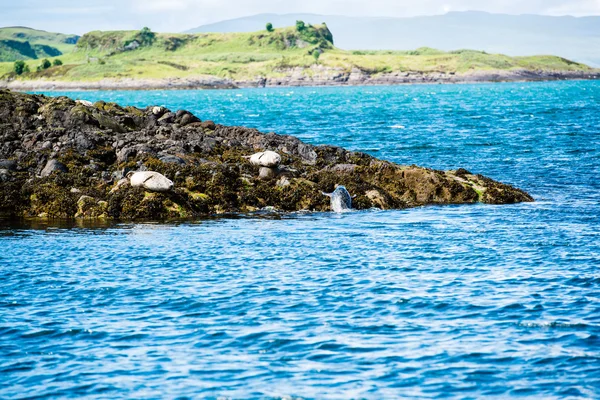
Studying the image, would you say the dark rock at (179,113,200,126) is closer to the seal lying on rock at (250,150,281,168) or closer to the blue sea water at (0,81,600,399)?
the seal lying on rock at (250,150,281,168)

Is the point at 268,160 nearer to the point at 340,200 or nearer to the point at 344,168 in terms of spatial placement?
the point at 344,168

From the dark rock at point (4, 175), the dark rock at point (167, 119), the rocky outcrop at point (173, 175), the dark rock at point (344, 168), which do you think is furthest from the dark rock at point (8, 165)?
the dark rock at point (344, 168)

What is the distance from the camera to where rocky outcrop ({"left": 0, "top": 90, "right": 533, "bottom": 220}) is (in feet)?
107

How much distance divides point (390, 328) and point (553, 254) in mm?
8696

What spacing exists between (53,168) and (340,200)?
1299cm

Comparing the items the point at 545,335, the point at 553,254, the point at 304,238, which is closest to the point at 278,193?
the point at 304,238

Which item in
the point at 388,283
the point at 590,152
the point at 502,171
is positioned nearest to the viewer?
the point at 388,283

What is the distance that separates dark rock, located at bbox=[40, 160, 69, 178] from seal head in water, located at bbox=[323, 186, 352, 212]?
40.0ft

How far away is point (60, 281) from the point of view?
20.9 metres

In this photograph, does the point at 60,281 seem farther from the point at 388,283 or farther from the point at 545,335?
the point at 545,335

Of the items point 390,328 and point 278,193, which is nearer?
point 390,328

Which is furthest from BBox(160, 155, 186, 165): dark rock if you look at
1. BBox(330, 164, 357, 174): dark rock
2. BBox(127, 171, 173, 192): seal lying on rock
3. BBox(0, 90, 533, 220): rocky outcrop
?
BBox(330, 164, 357, 174): dark rock

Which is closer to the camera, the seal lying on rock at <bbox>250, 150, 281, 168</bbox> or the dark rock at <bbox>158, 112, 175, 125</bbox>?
the seal lying on rock at <bbox>250, 150, 281, 168</bbox>

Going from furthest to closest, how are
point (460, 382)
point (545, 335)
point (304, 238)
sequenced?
point (304, 238) < point (545, 335) < point (460, 382)
